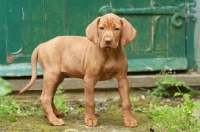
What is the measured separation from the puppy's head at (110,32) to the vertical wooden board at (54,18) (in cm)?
186

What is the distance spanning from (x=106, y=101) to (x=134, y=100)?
37 cm

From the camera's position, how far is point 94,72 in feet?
11.5

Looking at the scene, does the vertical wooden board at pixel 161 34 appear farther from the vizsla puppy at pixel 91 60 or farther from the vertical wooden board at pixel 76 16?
the vizsla puppy at pixel 91 60

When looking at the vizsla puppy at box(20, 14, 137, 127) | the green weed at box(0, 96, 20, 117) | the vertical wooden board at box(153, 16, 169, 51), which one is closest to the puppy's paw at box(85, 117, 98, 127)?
the vizsla puppy at box(20, 14, 137, 127)

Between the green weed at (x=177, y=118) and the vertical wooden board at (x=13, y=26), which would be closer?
the green weed at (x=177, y=118)

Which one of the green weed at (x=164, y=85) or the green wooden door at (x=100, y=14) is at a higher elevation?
the green wooden door at (x=100, y=14)

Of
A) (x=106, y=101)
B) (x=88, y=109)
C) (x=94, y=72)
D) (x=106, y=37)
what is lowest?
(x=106, y=101)

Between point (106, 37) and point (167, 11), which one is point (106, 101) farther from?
point (106, 37)

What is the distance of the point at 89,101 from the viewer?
3.57 metres

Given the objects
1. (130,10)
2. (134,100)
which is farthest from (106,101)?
(130,10)

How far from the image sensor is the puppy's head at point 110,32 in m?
3.29

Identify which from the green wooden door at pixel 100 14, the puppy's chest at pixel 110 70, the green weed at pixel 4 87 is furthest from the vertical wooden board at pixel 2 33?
the green weed at pixel 4 87

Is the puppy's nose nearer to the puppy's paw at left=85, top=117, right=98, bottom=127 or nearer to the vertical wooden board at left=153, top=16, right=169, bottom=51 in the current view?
the puppy's paw at left=85, top=117, right=98, bottom=127

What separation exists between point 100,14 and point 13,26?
106 cm
